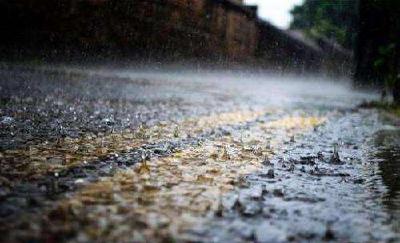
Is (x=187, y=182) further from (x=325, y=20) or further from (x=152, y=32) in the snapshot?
(x=325, y=20)

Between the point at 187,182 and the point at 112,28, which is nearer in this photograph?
the point at 187,182

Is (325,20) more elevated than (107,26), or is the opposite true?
(325,20)

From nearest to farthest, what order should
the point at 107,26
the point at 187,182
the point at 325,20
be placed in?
the point at 187,182 < the point at 107,26 < the point at 325,20

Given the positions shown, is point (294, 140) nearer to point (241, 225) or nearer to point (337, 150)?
point (337, 150)

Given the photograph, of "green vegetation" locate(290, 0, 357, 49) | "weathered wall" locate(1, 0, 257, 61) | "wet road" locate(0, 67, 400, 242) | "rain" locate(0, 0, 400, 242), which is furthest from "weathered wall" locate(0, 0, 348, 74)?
"green vegetation" locate(290, 0, 357, 49)

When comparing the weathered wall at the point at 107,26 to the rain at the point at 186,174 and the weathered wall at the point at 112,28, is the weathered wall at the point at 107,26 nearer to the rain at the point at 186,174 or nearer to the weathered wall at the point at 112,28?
the weathered wall at the point at 112,28

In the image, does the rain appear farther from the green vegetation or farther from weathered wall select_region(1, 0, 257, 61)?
the green vegetation

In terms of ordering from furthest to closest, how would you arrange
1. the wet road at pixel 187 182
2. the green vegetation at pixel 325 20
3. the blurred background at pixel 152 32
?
the green vegetation at pixel 325 20, the blurred background at pixel 152 32, the wet road at pixel 187 182

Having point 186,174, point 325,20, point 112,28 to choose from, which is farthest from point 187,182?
point 325,20

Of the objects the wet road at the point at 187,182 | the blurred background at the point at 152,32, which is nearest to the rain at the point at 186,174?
the wet road at the point at 187,182

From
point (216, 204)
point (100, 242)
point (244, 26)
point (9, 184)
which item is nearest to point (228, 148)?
point (216, 204)

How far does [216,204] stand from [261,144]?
179 cm

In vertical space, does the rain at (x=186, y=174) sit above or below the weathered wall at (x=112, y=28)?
below

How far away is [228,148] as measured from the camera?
3.19 m
